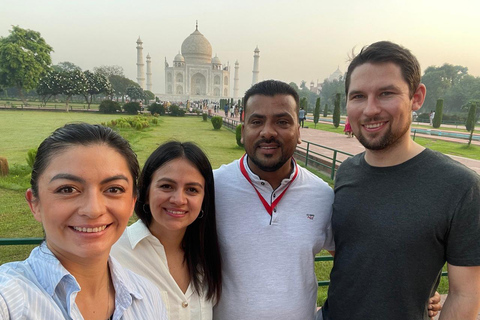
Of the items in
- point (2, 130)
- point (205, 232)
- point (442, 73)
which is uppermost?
point (442, 73)

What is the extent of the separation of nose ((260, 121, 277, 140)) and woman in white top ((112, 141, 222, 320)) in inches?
12.4

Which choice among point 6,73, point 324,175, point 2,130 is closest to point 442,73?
point 324,175

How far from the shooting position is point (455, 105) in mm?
37594

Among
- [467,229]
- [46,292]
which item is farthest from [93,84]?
[467,229]

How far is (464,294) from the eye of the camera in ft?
3.99

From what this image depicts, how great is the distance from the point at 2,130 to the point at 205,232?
14.6 metres

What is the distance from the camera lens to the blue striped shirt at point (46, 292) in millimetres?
764

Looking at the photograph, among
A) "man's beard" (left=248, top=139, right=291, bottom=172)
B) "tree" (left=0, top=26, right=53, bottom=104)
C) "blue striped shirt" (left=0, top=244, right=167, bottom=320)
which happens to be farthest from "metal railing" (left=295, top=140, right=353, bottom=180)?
"tree" (left=0, top=26, right=53, bottom=104)

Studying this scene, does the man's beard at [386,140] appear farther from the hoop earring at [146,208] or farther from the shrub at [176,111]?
the shrub at [176,111]

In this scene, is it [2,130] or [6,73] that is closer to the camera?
[2,130]

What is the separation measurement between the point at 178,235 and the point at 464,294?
1.22 metres

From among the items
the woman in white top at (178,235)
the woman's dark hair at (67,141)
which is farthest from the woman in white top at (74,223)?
the woman in white top at (178,235)

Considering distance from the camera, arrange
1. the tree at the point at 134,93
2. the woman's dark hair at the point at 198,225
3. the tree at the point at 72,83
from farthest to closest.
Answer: the tree at the point at 134,93 < the tree at the point at 72,83 < the woman's dark hair at the point at 198,225

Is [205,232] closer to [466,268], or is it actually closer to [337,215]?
[337,215]
